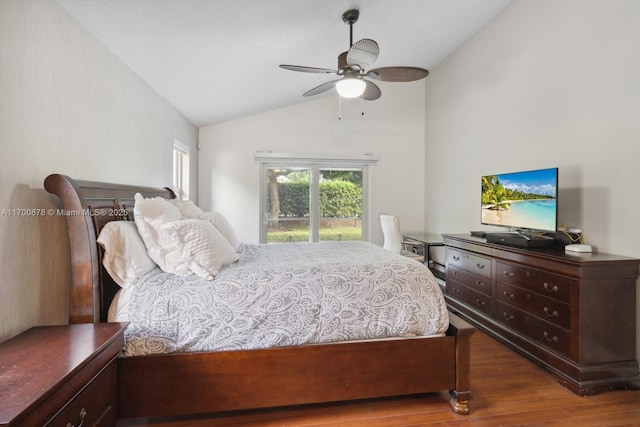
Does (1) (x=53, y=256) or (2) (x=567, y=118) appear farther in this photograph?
(2) (x=567, y=118)

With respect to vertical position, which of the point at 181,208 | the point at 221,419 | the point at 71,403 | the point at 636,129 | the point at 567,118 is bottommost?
the point at 221,419

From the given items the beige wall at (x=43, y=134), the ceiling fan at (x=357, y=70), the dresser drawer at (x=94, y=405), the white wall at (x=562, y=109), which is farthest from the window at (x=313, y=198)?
the dresser drawer at (x=94, y=405)

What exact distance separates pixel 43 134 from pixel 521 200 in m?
3.32

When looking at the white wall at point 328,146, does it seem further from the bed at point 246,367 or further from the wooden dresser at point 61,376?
the wooden dresser at point 61,376

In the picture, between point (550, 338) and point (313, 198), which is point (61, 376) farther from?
point (313, 198)

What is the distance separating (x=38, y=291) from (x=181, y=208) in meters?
1.08

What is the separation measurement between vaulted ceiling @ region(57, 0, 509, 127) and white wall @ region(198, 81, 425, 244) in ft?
1.68

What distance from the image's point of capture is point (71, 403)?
116 centimetres

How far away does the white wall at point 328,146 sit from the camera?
4.68 metres

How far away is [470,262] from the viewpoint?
3.09 m

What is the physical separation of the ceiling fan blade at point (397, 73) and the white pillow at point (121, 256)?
206cm

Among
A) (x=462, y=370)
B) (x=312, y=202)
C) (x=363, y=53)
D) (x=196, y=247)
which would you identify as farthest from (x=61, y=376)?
(x=312, y=202)

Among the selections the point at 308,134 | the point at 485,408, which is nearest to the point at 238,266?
the point at 485,408

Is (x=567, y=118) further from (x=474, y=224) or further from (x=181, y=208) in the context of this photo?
(x=181, y=208)
